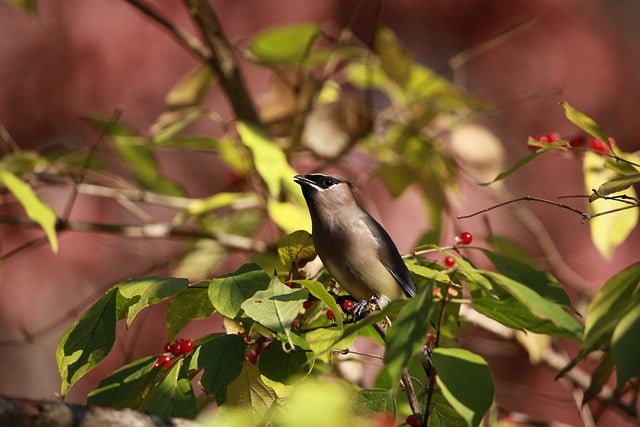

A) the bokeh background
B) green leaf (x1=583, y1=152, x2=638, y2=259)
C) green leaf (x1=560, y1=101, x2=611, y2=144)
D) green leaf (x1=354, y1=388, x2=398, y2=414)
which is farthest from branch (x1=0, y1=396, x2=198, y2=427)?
the bokeh background

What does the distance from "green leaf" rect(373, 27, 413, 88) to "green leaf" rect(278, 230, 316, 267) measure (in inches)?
32.5

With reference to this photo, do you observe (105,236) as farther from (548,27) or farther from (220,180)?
(548,27)

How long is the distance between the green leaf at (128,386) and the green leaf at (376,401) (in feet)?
0.74

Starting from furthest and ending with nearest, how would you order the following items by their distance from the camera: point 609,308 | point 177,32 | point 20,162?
point 177,32, point 20,162, point 609,308

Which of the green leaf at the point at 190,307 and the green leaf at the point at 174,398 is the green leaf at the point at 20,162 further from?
the green leaf at the point at 174,398

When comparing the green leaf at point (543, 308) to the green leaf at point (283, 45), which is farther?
the green leaf at point (283, 45)

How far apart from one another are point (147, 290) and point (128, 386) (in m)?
0.12

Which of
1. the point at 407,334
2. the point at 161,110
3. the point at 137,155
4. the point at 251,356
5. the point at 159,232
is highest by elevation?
the point at 407,334

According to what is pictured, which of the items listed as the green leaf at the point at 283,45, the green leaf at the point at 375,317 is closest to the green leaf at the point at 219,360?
the green leaf at the point at 375,317

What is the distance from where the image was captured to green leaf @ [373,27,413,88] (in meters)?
1.86

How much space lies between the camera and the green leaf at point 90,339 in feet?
3.18

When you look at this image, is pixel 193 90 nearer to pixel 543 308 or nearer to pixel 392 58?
pixel 392 58

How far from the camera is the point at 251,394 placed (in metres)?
1.00

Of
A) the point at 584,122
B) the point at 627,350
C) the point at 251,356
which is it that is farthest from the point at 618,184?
the point at 251,356
